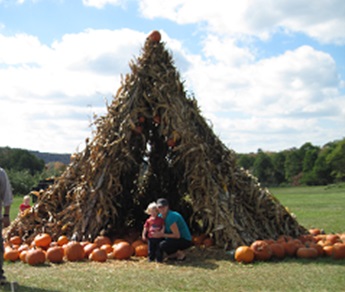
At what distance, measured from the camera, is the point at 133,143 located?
10141mm

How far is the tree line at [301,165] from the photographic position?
8238cm

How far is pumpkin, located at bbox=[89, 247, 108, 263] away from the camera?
8.26 m

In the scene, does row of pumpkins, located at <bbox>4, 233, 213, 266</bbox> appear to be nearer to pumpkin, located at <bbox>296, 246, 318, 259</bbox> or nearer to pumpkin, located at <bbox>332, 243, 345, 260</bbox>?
pumpkin, located at <bbox>296, 246, 318, 259</bbox>

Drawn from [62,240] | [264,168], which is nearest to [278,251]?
[62,240]

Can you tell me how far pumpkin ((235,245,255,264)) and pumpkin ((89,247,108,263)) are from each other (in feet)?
6.85

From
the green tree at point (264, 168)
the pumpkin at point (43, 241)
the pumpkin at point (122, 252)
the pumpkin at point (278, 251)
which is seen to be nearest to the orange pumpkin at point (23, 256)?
the pumpkin at point (43, 241)

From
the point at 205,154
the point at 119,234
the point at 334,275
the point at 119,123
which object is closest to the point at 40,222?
the point at 119,234

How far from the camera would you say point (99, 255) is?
27.1ft

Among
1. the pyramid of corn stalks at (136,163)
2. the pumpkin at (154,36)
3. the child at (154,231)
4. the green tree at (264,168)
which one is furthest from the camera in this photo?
the green tree at (264,168)

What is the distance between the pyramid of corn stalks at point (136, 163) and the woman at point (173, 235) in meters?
0.65

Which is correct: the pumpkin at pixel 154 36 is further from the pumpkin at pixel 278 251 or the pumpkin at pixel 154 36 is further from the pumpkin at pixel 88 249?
the pumpkin at pixel 278 251

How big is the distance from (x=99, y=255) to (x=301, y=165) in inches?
3530

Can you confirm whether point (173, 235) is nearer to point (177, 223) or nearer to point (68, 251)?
point (177, 223)

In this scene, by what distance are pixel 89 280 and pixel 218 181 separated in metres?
3.30
